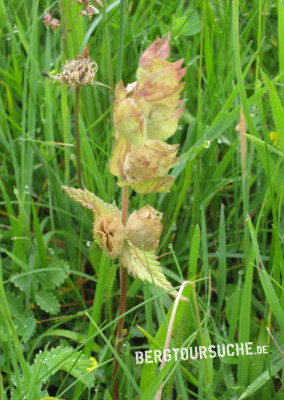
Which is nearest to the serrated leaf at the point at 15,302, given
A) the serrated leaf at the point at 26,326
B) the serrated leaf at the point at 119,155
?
the serrated leaf at the point at 26,326

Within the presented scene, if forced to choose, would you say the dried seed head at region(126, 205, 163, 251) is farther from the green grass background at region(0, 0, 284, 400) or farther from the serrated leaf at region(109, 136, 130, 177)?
the green grass background at region(0, 0, 284, 400)

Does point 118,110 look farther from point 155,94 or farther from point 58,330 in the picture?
point 58,330

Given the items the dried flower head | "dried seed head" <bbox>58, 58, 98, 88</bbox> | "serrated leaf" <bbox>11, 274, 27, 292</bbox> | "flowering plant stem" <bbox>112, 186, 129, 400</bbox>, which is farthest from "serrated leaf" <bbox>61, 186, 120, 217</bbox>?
"serrated leaf" <bbox>11, 274, 27, 292</bbox>

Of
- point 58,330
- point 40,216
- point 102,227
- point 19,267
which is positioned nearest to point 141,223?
point 102,227

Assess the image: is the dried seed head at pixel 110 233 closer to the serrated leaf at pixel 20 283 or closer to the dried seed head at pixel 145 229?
the dried seed head at pixel 145 229

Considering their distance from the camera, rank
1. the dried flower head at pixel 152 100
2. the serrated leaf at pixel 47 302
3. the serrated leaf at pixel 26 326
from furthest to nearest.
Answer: the serrated leaf at pixel 47 302, the serrated leaf at pixel 26 326, the dried flower head at pixel 152 100

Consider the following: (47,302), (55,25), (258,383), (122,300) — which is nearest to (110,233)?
(122,300)
